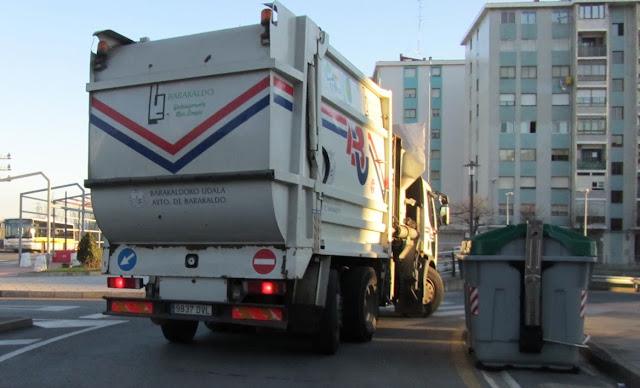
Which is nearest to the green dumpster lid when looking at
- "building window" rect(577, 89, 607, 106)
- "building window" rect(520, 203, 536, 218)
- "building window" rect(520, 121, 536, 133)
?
"building window" rect(520, 203, 536, 218)

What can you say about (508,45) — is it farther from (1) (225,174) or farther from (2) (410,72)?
(1) (225,174)

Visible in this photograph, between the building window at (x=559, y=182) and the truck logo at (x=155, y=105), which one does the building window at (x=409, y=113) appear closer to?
the building window at (x=559, y=182)

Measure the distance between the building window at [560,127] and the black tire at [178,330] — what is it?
60.0 m

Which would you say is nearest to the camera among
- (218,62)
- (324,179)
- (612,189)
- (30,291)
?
(218,62)

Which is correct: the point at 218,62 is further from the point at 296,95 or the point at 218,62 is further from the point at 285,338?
the point at 285,338

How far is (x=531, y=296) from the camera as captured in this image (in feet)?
22.5

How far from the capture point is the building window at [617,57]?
204 ft

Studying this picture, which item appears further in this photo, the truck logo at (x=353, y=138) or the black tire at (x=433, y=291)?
the black tire at (x=433, y=291)

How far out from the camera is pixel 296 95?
22.9 ft

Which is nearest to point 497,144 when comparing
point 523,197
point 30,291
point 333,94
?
point 523,197

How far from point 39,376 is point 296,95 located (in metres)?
4.07

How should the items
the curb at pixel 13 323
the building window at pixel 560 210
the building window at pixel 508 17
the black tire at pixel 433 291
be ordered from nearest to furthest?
the curb at pixel 13 323 < the black tire at pixel 433 291 < the building window at pixel 560 210 < the building window at pixel 508 17

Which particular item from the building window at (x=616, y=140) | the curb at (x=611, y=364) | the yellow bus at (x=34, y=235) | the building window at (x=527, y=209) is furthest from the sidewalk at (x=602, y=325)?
the building window at (x=616, y=140)

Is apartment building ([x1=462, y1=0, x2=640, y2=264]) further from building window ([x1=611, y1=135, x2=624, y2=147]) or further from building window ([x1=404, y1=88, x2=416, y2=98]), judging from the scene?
building window ([x1=404, y1=88, x2=416, y2=98])
